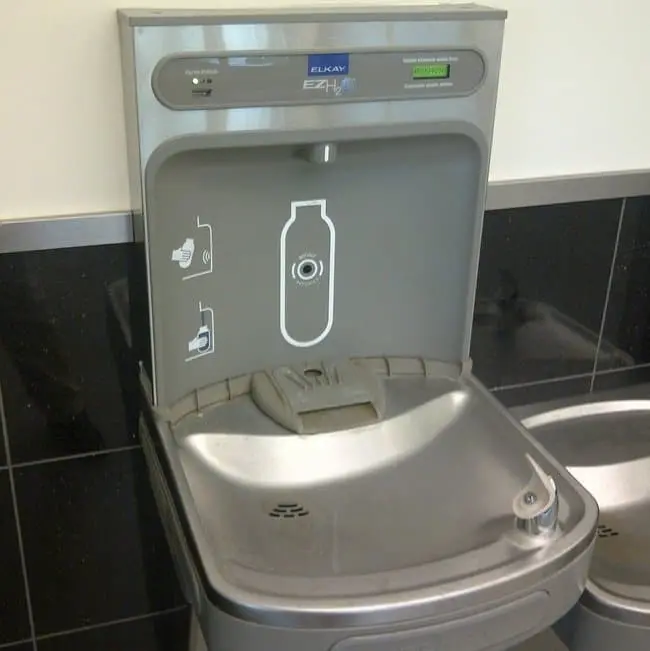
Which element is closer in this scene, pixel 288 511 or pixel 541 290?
pixel 288 511

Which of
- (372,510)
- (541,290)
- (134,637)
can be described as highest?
(541,290)

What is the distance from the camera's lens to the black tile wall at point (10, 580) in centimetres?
116

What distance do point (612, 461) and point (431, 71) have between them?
26.2 inches

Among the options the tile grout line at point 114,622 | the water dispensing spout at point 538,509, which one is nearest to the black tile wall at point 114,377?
the tile grout line at point 114,622

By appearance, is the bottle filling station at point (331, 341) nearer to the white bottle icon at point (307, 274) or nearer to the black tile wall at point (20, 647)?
the white bottle icon at point (307, 274)

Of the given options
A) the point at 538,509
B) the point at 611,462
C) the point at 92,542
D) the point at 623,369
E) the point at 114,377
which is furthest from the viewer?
the point at 623,369

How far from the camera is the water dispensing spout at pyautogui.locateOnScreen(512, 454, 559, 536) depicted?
897 mm

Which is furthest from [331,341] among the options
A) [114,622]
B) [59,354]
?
[114,622]

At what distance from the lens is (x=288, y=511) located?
99 cm

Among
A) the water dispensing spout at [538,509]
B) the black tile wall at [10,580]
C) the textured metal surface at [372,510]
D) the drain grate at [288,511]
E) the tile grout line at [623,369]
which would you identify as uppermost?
the water dispensing spout at [538,509]

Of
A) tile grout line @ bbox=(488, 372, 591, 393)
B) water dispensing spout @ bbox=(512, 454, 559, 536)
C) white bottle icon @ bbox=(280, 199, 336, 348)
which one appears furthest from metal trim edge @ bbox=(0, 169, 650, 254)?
water dispensing spout @ bbox=(512, 454, 559, 536)

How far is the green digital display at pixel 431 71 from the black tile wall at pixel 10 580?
0.71 m

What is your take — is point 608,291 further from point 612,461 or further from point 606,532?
point 606,532

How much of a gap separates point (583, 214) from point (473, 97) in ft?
1.21
